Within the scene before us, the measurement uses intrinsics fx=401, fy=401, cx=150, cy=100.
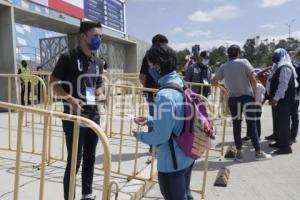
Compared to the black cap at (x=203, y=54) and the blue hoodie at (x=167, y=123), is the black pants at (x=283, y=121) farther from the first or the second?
the blue hoodie at (x=167, y=123)

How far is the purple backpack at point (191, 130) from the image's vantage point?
301 cm

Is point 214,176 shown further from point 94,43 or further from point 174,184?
point 94,43

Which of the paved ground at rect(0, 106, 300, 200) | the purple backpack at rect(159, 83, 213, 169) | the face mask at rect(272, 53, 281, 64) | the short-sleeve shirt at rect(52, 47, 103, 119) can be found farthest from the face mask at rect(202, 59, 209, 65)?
the purple backpack at rect(159, 83, 213, 169)

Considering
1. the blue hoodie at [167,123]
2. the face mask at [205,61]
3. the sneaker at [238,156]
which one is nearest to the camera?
the blue hoodie at [167,123]

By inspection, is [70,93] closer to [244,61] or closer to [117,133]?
[244,61]

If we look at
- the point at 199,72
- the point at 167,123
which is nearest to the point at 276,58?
the point at 199,72

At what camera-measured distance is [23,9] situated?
11.7 metres

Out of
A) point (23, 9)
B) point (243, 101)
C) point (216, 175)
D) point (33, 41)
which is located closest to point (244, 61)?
point (243, 101)

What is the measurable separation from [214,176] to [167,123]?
9.93 feet

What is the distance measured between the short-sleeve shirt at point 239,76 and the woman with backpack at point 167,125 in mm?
3372

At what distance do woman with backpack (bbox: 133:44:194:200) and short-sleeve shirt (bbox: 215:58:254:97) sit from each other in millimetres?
3372

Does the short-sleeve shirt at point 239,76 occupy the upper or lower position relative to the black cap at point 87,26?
lower

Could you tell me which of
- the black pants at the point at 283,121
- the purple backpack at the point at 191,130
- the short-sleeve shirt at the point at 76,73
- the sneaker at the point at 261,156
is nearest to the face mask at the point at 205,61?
the black pants at the point at 283,121

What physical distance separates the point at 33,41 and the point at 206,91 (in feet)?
42.2
